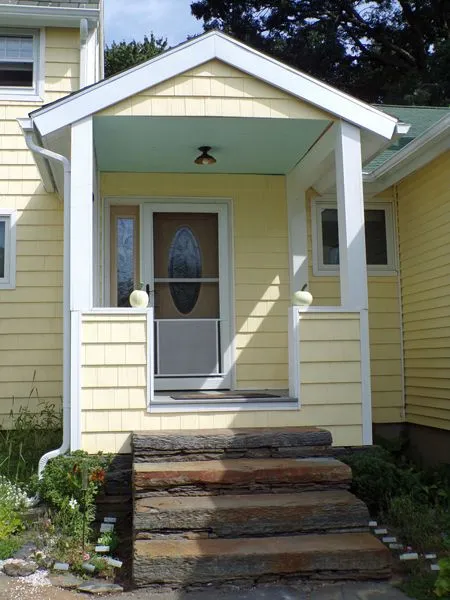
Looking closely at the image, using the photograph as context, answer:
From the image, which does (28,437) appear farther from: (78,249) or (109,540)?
(109,540)

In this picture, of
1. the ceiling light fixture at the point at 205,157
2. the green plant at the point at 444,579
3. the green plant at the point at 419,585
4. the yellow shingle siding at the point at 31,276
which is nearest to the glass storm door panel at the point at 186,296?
the ceiling light fixture at the point at 205,157

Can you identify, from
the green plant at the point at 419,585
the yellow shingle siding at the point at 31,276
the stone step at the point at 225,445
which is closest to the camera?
the green plant at the point at 419,585

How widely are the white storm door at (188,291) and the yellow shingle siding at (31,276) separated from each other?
3.44 ft

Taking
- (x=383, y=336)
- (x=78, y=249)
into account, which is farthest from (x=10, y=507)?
(x=383, y=336)

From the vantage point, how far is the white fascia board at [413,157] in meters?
6.37

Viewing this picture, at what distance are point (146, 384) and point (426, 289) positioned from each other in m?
3.43

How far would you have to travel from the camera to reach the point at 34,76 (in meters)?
7.61

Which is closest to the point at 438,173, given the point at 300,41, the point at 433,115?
the point at 433,115

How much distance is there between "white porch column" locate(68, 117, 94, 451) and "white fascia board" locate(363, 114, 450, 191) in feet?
10.6

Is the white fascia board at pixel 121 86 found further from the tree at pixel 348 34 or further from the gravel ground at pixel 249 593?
the tree at pixel 348 34

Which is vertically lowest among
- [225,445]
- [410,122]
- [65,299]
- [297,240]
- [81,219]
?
[225,445]

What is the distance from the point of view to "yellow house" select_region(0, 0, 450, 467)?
550cm

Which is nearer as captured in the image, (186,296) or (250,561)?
(250,561)

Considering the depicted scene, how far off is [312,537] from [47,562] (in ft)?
5.55
